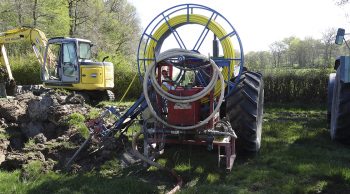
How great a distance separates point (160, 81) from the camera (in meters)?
5.23

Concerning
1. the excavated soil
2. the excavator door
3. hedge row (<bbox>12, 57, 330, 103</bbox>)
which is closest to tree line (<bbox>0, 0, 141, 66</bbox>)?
the excavator door

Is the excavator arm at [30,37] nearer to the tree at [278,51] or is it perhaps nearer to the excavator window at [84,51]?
the excavator window at [84,51]

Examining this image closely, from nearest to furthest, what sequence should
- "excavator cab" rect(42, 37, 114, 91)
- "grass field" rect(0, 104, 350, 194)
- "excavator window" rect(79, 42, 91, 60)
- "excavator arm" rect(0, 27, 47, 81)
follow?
"grass field" rect(0, 104, 350, 194)
"excavator cab" rect(42, 37, 114, 91)
"excavator window" rect(79, 42, 91, 60)
"excavator arm" rect(0, 27, 47, 81)

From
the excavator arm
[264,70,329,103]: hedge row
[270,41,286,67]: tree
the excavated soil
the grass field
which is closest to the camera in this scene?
the grass field

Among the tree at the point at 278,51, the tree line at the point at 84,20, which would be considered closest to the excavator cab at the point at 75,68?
the tree line at the point at 84,20

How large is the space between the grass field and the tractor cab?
773 cm

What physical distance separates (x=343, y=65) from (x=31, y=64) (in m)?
17.6

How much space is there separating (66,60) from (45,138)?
737 centimetres

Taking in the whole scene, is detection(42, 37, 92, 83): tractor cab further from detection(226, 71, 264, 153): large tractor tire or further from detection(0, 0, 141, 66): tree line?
detection(0, 0, 141, 66): tree line

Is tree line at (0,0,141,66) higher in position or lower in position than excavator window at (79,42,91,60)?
higher

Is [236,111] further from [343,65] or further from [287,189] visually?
[343,65]

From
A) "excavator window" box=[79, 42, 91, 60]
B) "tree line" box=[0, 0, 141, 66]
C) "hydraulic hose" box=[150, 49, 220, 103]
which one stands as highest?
"tree line" box=[0, 0, 141, 66]

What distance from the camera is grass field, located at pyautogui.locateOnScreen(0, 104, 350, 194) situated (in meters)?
4.35

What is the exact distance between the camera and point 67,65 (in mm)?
13086
